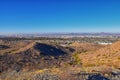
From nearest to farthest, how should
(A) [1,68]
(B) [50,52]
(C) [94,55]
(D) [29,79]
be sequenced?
(D) [29,79], (A) [1,68], (C) [94,55], (B) [50,52]

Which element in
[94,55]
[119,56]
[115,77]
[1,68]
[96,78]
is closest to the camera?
[96,78]

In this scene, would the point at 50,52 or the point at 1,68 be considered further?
the point at 50,52

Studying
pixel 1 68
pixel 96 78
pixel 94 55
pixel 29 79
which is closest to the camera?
pixel 29 79

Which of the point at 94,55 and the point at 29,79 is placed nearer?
the point at 29,79

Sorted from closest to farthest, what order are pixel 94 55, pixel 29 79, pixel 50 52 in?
pixel 29 79, pixel 94 55, pixel 50 52

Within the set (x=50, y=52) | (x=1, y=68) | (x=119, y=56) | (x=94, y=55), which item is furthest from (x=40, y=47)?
(x=1, y=68)

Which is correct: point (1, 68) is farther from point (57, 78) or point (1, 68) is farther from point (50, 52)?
point (50, 52)

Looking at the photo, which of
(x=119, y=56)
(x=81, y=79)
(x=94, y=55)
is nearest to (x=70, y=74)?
(x=81, y=79)

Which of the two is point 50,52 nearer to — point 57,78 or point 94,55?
point 94,55
